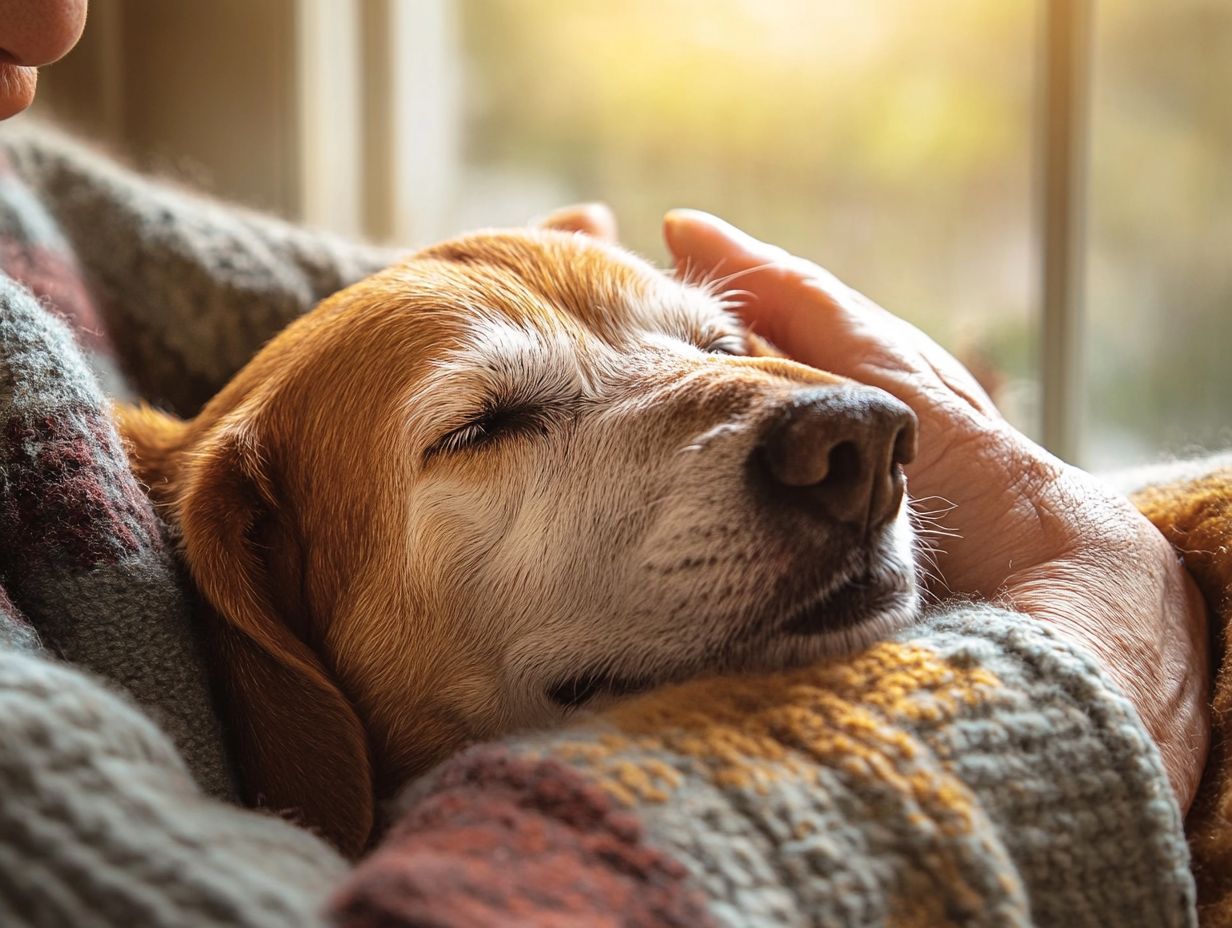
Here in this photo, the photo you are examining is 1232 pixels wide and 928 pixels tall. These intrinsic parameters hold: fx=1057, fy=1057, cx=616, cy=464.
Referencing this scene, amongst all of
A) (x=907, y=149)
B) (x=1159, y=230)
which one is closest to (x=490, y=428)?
(x=1159, y=230)

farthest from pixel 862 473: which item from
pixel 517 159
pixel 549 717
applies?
pixel 517 159

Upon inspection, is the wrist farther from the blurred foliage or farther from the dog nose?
the blurred foliage

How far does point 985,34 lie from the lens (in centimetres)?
228

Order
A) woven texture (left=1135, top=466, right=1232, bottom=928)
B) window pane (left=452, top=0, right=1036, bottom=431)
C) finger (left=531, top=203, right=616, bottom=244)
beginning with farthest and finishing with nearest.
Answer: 1. window pane (left=452, top=0, right=1036, bottom=431)
2. finger (left=531, top=203, right=616, bottom=244)
3. woven texture (left=1135, top=466, right=1232, bottom=928)

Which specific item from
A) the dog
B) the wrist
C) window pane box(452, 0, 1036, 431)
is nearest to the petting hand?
the wrist

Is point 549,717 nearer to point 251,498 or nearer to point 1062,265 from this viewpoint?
point 251,498

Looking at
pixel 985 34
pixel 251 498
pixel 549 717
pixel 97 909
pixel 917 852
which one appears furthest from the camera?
pixel 985 34

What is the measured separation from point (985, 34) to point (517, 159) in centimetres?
125

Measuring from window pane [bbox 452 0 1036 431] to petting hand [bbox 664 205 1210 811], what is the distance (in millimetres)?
1005

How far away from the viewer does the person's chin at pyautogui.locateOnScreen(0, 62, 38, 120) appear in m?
0.98

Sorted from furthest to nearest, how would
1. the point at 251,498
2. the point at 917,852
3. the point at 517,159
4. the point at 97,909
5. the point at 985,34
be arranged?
the point at 517,159
the point at 985,34
the point at 251,498
the point at 917,852
the point at 97,909

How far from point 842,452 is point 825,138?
1802mm

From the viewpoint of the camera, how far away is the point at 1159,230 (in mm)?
1988

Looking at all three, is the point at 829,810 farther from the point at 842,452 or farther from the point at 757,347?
the point at 757,347
